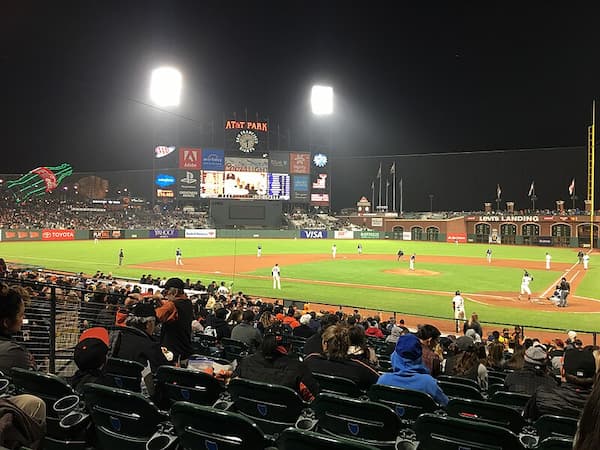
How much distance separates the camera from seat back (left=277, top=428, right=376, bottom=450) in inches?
79.2

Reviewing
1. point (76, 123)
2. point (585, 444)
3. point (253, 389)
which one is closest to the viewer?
point (585, 444)

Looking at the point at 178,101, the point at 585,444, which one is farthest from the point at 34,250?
the point at 585,444

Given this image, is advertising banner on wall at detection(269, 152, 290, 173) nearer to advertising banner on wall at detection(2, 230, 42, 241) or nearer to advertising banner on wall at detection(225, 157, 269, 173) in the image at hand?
advertising banner on wall at detection(225, 157, 269, 173)

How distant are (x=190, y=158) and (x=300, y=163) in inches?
686

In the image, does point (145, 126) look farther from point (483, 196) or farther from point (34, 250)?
point (483, 196)

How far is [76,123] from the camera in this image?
35375 millimetres

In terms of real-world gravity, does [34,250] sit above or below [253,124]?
below

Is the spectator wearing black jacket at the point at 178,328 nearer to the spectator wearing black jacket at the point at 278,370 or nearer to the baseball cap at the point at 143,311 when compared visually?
the baseball cap at the point at 143,311

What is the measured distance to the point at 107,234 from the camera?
180 feet

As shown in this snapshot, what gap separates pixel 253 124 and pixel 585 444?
2990 inches

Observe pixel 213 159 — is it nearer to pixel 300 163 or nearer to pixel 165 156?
pixel 165 156

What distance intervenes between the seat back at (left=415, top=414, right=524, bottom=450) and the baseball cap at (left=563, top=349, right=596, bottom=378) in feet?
5.85

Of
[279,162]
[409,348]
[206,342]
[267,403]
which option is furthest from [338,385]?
[279,162]

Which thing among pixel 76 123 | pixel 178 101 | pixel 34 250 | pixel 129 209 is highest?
pixel 178 101
